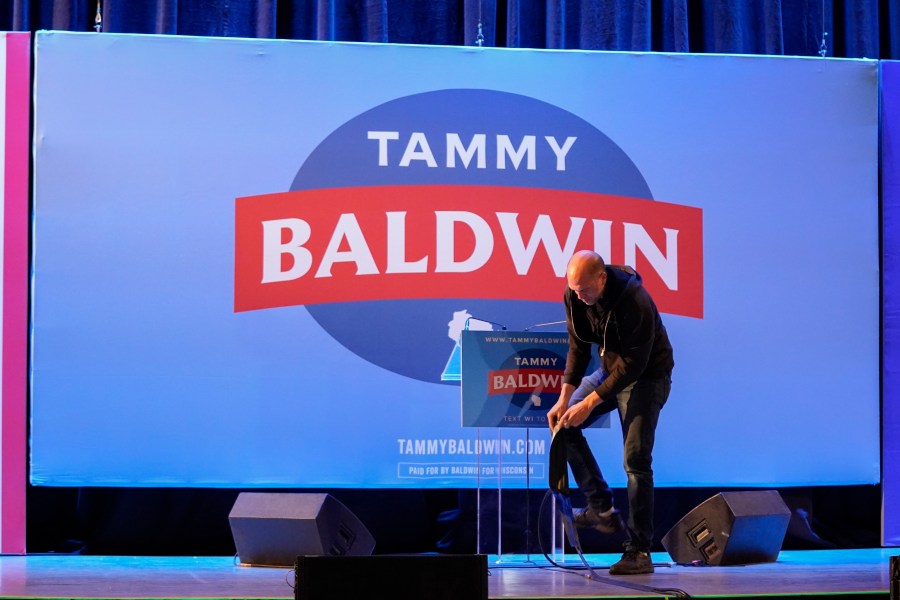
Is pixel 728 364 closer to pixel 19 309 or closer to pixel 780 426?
pixel 780 426

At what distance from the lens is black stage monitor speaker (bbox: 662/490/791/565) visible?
15.3ft

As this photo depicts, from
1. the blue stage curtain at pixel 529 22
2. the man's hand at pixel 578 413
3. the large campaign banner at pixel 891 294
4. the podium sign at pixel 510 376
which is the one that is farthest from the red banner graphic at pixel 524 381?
the large campaign banner at pixel 891 294

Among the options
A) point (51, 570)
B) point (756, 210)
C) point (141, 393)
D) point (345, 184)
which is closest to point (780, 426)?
point (756, 210)

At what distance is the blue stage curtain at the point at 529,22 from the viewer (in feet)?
18.2

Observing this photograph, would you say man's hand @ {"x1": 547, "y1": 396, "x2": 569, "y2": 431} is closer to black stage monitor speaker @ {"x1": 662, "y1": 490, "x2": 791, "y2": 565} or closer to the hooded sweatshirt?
the hooded sweatshirt

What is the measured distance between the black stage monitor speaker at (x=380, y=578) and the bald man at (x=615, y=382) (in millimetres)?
1398

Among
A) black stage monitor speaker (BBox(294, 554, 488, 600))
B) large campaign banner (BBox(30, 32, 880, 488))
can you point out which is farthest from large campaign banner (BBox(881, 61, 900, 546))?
black stage monitor speaker (BBox(294, 554, 488, 600))

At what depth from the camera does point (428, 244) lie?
531 centimetres

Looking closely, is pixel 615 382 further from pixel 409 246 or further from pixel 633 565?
pixel 409 246

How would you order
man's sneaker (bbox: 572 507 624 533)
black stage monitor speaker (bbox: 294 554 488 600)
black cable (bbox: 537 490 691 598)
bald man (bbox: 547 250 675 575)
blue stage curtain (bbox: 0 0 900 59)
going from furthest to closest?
blue stage curtain (bbox: 0 0 900 59) → man's sneaker (bbox: 572 507 624 533) → bald man (bbox: 547 250 675 575) → black cable (bbox: 537 490 691 598) → black stage monitor speaker (bbox: 294 554 488 600)

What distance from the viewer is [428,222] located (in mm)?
5312

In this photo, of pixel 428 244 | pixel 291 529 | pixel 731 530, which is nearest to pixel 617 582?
pixel 731 530

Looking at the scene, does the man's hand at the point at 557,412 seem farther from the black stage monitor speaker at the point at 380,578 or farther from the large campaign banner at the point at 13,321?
the large campaign banner at the point at 13,321

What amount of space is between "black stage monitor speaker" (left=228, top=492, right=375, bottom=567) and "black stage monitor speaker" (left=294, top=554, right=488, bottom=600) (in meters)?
1.57
